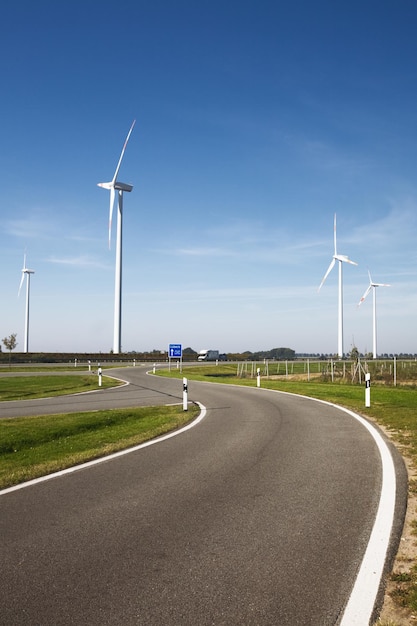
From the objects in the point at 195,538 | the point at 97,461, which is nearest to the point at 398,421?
the point at 97,461

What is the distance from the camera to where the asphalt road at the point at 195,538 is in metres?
3.59

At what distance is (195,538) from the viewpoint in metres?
4.92

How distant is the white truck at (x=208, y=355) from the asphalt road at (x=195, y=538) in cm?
8171

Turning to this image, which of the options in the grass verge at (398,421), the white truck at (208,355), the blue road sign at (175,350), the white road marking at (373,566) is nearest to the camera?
the white road marking at (373,566)

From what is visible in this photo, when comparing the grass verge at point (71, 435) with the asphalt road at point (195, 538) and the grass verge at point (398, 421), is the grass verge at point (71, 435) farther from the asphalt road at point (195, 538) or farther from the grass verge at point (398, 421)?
the grass verge at point (398, 421)

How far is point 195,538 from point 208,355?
284 ft

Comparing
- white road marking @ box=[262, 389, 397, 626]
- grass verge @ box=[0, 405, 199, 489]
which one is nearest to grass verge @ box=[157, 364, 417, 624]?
white road marking @ box=[262, 389, 397, 626]

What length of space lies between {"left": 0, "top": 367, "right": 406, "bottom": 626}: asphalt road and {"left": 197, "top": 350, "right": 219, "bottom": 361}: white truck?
3217 inches

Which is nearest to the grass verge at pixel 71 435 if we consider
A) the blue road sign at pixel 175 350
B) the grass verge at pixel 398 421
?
the grass verge at pixel 398 421

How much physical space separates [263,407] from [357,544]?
498 inches

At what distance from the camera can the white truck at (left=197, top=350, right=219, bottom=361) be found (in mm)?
91062

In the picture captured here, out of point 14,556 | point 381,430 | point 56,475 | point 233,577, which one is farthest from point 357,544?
point 381,430

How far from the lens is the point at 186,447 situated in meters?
9.99

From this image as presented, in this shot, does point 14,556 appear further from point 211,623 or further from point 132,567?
point 211,623
